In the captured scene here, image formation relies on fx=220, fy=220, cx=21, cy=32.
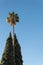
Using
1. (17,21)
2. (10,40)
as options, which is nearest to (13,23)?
(17,21)

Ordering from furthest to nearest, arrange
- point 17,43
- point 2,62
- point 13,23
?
point 17,43 → point 2,62 → point 13,23

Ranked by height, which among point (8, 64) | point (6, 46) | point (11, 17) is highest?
point (11, 17)

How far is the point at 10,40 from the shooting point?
60.6 meters

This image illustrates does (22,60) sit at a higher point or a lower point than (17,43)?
lower

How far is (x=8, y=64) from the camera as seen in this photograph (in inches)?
2229

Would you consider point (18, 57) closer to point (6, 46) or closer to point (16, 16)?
point (6, 46)

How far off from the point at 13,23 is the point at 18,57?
33.6 feet

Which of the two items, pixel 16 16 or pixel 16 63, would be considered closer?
pixel 16 16

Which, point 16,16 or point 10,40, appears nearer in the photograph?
point 16,16

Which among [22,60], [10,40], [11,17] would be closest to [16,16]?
[11,17]

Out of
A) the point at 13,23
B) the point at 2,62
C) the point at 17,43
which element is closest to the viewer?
the point at 13,23

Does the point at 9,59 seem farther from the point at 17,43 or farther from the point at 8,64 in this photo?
the point at 17,43

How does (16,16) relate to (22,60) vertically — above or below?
above

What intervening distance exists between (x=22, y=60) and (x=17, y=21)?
1111 cm
